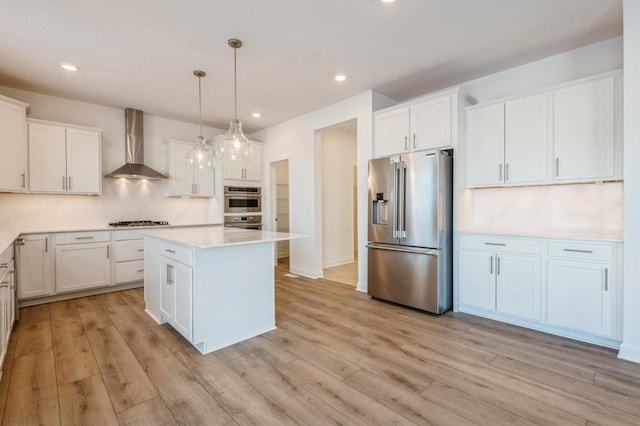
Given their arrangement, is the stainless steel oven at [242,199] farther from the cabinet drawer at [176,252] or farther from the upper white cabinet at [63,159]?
the cabinet drawer at [176,252]

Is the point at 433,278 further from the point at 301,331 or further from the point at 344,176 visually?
the point at 344,176

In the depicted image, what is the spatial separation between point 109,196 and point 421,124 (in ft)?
15.6

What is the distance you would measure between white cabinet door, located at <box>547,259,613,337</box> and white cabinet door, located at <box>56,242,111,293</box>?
5.28 metres

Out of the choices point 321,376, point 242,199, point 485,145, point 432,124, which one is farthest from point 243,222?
point 485,145

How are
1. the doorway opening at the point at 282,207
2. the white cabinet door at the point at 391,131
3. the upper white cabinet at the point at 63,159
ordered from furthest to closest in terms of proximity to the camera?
the doorway opening at the point at 282,207, the upper white cabinet at the point at 63,159, the white cabinet door at the point at 391,131

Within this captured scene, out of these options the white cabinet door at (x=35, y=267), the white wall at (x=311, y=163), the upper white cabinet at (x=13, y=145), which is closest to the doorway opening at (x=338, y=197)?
the white wall at (x=311, y=163)

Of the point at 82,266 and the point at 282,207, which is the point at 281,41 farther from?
the point at 282,207

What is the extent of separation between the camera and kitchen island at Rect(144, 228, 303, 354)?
7.98ft

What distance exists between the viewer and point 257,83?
3.79 m

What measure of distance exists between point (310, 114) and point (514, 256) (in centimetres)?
356

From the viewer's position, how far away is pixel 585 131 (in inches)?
108

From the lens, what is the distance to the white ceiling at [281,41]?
237cm

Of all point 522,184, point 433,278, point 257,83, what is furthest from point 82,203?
point 522,184

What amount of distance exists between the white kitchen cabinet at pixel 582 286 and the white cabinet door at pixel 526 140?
78 cm
